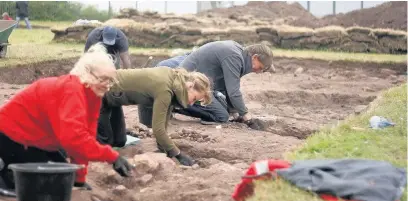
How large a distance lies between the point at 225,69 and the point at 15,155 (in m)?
4.21

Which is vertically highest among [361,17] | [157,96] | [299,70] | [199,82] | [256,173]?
[199,82]

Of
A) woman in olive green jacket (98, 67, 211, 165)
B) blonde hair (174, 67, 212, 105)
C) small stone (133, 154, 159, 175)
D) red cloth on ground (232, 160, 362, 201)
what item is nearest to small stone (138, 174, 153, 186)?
small stone (133, 154, 159, 175)

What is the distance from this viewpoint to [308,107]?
1373 cm

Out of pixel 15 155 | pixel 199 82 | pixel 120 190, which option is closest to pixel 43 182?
pixel 15 155

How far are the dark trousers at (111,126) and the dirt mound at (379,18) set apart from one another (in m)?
22.6

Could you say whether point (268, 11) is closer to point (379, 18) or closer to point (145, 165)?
point (379, 18)

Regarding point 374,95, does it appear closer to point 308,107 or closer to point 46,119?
point 308,107

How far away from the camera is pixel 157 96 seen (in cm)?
755

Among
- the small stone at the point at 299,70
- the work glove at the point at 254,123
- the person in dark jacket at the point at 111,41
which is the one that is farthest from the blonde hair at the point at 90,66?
the small stone at the point at 299,70

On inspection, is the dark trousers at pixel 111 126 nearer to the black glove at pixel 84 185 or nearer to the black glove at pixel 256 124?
the black glove at pixel 84 185

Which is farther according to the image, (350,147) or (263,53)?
(263,53)

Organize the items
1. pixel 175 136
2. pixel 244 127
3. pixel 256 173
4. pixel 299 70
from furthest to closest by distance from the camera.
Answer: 1. pixel 299 70
2. pixel 244 127
3. pixel 175 136
4. pixel 256 173

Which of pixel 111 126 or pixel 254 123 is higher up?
pixel 111 126

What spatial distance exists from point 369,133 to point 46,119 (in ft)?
12.0
